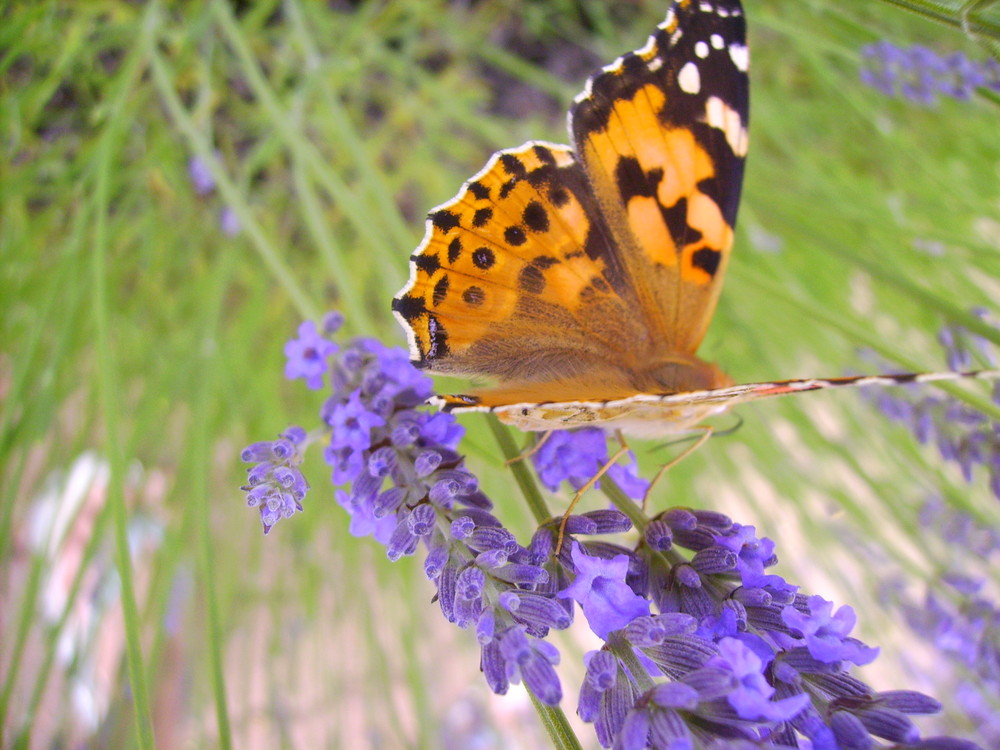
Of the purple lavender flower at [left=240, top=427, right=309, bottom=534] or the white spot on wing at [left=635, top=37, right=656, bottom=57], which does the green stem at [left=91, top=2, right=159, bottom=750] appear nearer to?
the purple lavender flower at [left=240, top=427, right=309, bottom=534]

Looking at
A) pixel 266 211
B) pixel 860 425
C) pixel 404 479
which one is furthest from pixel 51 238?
pixel 860 425

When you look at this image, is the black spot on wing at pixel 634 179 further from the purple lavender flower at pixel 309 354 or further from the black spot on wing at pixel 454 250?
the purple lavender flower at pixel 309 354

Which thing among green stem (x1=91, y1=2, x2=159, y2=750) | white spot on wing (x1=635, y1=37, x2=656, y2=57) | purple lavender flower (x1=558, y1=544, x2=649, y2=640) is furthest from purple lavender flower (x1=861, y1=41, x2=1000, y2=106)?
green stem (x1=91, y1=2, x2=159, y2=750)

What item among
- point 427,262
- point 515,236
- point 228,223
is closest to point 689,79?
point 515,236

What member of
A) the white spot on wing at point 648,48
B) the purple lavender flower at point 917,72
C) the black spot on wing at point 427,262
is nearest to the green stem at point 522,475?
the black spot on wing at point 427,262

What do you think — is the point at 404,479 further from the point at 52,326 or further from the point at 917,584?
the point at 917,584

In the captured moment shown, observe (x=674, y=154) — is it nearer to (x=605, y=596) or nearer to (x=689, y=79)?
(x=689, y=79)

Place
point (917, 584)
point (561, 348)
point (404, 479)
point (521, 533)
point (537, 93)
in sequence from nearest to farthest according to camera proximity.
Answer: point (404, 479) < point (561, 348) < point (521, 533) < point (917, 584) < point (537, 93)
